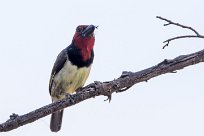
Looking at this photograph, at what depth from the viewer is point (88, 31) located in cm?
752

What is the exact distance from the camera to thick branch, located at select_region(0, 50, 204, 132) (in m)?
4.40

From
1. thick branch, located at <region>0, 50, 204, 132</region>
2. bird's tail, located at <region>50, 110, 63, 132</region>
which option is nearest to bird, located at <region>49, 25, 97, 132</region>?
bird's tail, located at <region>50, 110, 63, 132</region>

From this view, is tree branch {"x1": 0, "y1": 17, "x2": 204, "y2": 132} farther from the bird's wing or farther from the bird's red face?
the bird's wing

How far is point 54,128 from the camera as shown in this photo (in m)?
8.52

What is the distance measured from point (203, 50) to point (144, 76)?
0.56 meters

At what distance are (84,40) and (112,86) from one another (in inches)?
117

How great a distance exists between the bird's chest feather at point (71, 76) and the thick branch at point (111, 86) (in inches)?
108

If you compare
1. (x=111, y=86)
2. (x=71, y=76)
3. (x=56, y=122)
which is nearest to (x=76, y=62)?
(x=71, y=76)

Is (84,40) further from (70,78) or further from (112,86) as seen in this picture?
(112,86)

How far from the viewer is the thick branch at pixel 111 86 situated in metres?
4.40

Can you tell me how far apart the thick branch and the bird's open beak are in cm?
247

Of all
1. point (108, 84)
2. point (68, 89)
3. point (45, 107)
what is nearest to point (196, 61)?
point (108, 84)

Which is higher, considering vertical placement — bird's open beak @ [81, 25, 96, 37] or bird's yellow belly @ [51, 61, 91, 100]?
bird's open beak @ [81, 25, 96, 37]

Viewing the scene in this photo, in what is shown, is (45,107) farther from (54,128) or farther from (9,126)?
(54,128)
